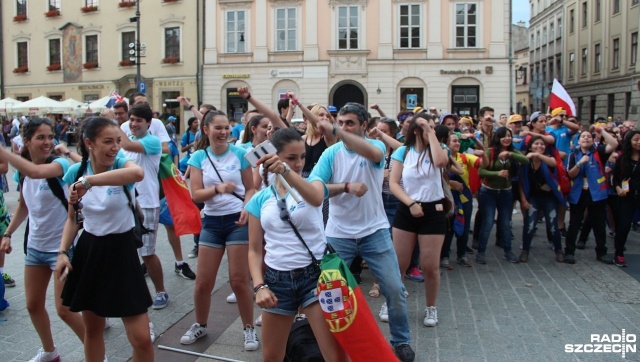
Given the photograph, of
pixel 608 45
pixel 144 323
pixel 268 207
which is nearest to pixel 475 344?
pixel 268 207

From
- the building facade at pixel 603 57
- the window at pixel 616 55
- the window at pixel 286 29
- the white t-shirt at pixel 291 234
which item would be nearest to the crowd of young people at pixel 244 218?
the white t-shirt at pixel 291 234

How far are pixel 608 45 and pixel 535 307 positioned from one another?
38.2 metres

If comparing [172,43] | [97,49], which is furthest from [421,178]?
[97,49]

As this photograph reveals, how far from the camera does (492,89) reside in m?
29.5

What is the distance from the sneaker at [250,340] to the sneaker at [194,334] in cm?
42

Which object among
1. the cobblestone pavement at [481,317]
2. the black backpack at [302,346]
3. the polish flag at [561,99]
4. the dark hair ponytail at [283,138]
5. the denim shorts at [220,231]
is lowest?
the cobblestone pavement at [481,317]

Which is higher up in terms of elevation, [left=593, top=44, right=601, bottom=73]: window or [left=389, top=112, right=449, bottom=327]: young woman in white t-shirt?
[left=593, top=44, right=601, bottom=73]: window

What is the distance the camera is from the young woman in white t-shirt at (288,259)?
3.33 m

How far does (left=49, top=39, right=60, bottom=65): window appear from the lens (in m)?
37.2

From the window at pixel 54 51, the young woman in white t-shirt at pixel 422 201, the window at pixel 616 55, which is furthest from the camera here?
the window at pixel 54 51

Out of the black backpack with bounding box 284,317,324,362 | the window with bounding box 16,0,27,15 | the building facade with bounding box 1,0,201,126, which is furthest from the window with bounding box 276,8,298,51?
the black backpack with bounding box 284,317,324,362

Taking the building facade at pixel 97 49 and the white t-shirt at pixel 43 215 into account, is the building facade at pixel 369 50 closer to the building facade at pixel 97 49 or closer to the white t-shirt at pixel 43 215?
the building facade at pixel 97 49

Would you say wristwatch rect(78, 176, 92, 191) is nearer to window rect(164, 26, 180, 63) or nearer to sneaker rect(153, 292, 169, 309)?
sneaker rect(153, 292, 169, 309)

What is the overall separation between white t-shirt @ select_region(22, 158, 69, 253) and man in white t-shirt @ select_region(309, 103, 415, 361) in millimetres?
1914
